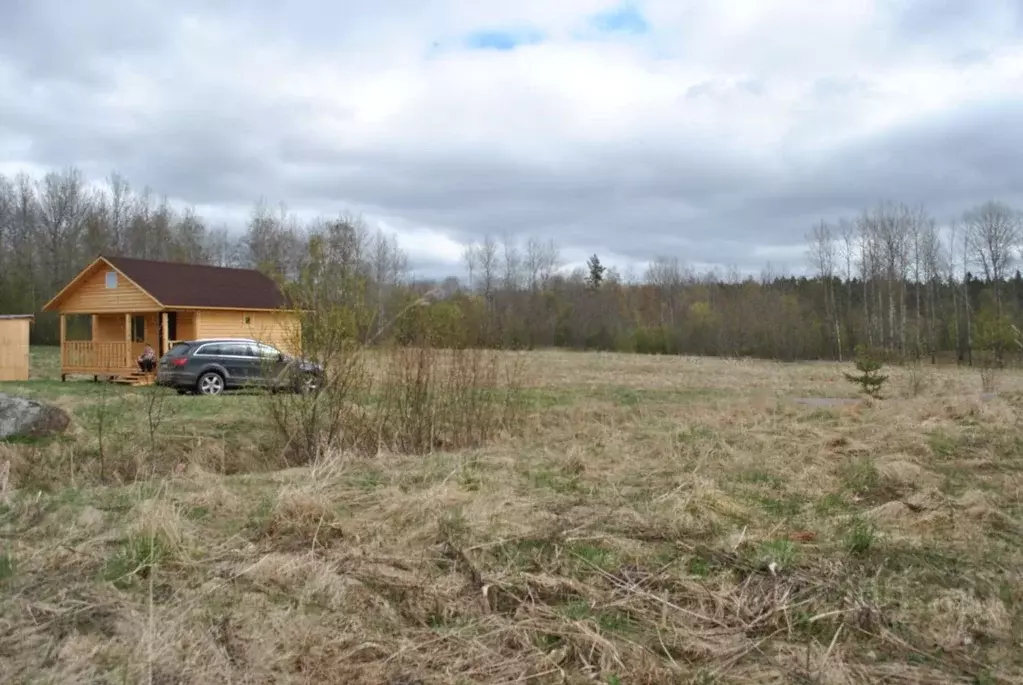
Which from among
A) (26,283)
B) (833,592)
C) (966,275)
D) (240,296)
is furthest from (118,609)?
(966,275)

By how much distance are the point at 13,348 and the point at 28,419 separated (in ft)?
52.4

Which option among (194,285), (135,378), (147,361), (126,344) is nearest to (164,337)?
(126,344)

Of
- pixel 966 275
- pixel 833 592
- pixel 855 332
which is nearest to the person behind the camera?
pixel 833 592

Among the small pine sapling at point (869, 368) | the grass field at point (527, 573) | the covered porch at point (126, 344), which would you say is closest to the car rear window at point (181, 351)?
the covered porch at point (126, 344)

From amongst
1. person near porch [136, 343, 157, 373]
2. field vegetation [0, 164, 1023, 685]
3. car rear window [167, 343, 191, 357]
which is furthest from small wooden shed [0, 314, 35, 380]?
field vegetation [0, 164, 1023, 685]

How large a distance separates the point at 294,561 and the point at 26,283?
49.4 metres

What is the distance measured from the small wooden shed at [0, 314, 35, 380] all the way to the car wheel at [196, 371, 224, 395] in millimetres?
8792

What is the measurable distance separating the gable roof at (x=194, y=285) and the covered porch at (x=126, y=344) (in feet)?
2.18

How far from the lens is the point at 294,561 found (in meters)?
4.47

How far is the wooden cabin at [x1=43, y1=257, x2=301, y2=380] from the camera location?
23562 millimetres

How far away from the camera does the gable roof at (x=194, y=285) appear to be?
23.4m

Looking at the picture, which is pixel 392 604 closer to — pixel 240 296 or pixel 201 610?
pixel 201 610

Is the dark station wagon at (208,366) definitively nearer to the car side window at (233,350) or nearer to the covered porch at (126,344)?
the car side window at (233,350)

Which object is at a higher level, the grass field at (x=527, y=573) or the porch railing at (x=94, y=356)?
the porch railing at (x=94, y=356)
